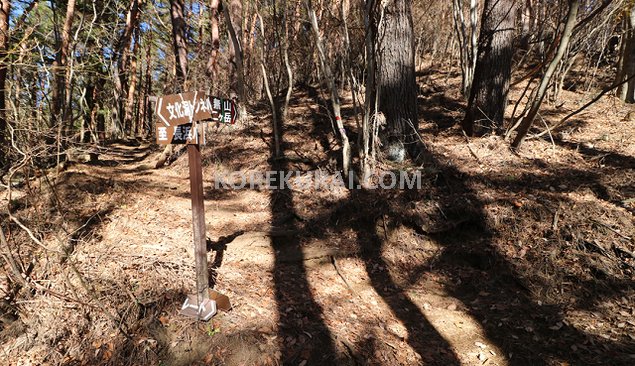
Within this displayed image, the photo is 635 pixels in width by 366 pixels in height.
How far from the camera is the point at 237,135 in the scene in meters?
9.58

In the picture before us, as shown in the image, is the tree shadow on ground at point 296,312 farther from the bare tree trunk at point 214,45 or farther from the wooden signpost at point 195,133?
the bare tree trunk at point 214,45

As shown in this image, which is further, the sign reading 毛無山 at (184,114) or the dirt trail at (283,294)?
the dirt trail at (283,294)

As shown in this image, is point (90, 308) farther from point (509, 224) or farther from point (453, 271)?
point (509, 224)

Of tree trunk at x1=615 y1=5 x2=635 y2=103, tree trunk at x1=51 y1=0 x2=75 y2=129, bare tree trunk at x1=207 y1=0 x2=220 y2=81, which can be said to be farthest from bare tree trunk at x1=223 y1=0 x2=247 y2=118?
tree trunk at x1=615 y1=5 x2=635 y2=103

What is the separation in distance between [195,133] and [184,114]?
21cm

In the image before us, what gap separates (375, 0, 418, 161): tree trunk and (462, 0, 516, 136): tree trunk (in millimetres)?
1660

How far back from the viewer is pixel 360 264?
5230mm

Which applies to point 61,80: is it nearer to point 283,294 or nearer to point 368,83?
point 368,83

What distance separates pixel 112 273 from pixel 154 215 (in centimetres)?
224

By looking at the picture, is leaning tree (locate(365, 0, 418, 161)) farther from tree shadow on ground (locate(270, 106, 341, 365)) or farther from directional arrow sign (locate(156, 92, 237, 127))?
directional arrow sign (locate(156, 92, 237, 127))

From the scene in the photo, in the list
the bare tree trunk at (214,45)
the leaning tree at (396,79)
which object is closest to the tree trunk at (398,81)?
the leaning tree at (396,79)

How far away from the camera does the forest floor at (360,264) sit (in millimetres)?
3314

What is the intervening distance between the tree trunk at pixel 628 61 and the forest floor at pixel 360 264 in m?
0.80

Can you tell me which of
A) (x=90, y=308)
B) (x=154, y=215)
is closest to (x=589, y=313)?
(x=90, y=308)
